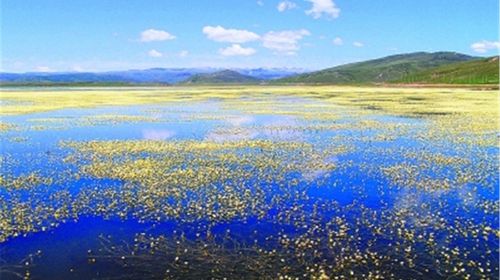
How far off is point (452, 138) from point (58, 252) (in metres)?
37.1

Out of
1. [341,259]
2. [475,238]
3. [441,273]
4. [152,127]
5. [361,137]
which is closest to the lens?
[441,273]

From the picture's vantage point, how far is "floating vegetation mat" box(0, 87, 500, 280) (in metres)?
16.4

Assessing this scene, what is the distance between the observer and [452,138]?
43719 millimetres

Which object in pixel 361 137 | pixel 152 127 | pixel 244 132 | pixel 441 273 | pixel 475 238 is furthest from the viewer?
pixel 152 127

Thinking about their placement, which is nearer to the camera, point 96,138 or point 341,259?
point 341,259

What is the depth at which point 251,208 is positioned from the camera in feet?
74.5

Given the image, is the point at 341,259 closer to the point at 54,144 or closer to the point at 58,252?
the point at 58,252

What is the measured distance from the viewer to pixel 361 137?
45562 millimetres

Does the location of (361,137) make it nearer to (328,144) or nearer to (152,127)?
(328,144)

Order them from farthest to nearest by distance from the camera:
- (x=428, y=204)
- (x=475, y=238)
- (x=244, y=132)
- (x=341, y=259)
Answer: (x=244, y=132), (x=428, y=204), (x=475, y=238), (x=341, y=259)

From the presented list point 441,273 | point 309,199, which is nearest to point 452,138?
point 309,199

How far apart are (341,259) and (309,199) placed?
779 centimetres

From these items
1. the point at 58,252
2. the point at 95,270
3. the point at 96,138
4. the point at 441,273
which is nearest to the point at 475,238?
the point at 441,273

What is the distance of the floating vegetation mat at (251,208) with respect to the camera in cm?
1636
